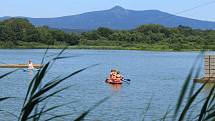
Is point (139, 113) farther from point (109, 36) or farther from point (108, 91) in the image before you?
point (109, 36)

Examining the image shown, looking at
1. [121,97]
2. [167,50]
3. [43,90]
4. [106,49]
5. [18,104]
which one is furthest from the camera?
[106,49]

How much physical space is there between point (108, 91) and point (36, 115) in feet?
109

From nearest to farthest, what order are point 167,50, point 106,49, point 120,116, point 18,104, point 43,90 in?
point 43,90, point 120,116, point 18,104, point 167,50, point 106,49

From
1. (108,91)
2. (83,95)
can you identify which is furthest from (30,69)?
(83,95)

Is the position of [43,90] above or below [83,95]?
above

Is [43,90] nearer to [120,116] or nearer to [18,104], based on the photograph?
[120,116]

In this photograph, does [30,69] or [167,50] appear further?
[167,50]

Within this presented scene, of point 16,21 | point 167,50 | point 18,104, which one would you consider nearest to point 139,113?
point 18,104

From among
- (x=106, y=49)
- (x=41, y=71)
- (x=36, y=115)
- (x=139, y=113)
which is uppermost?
(x=41, y=71)

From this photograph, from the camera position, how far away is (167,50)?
14700 centimetres

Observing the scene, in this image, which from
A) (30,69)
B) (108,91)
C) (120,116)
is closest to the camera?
(120,116)

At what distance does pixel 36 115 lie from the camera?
423 cm

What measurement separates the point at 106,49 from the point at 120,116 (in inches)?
5591

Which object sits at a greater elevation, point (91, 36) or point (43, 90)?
point (43, 90)
